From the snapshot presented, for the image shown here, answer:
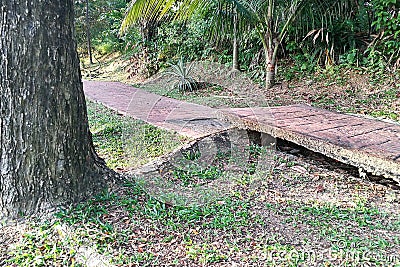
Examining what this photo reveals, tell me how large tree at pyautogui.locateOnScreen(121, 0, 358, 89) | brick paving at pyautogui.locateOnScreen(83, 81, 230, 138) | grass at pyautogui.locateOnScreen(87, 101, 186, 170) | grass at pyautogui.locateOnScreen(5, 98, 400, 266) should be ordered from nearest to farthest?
grass at pyautogui.locateOnScreen(5, 98, 400, 266) < grass at pyautogui.locateOnScreen(87, 101, 186, 170) < brick paving at pyautogui.locateOnScreen(83, 81, 230, 138) < large tree at pyautogui.locateOnScreen(121, 0, 358, 89)

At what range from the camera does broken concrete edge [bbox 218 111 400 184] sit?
1965mm

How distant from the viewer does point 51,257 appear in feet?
5.42

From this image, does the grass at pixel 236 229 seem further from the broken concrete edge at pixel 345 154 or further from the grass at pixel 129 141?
the grass at pixel 129 141

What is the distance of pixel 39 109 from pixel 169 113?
9.35 ft

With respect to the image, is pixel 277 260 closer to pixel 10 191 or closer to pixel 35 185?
pixel 35 185

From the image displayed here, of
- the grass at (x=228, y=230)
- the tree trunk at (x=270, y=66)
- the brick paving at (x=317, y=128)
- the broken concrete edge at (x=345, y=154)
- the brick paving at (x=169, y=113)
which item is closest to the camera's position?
the grass at (x=228, y=230)

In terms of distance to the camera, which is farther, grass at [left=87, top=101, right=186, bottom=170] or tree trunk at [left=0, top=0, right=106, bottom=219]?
grass at [left=87, top=101, right=186, bottom=170]

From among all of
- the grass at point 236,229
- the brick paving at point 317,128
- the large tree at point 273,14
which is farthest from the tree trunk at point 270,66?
the grass at point 236,229

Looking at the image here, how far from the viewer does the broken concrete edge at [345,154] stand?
6.45 feet

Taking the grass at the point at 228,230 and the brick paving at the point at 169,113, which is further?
the brick paving at the point at 169,113

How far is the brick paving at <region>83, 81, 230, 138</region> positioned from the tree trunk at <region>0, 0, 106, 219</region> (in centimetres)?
154

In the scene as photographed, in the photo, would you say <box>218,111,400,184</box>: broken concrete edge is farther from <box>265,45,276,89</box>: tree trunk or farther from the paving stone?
<box>265,45,276,89</box>: tree trunk

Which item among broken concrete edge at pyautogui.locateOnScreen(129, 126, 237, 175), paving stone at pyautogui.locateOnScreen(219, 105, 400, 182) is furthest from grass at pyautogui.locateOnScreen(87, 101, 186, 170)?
paving stone at pyautogui.locateOnScreen(219, 105, 400, 182)

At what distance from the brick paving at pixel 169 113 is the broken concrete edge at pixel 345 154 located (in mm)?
753
